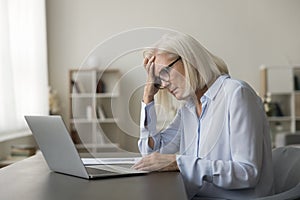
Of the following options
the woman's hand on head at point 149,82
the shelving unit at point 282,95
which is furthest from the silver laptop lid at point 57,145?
the shelving unit at point 282,95

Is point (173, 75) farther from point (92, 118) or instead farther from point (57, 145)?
point (57, 145)

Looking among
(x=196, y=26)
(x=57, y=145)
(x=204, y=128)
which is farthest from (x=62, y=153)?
(x=196, y=26)

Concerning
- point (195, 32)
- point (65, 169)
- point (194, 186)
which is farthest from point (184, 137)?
point (195, 32)

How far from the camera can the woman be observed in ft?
5.08

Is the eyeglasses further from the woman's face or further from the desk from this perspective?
the desk

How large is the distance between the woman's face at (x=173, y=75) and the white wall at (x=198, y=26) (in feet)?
16.5

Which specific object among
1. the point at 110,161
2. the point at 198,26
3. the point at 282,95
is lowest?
the point at 282,95

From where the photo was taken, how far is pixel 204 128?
1.73m

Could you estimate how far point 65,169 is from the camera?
5.11 ft

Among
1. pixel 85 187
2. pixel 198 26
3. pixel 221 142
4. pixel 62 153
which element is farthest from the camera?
pixel 198 26

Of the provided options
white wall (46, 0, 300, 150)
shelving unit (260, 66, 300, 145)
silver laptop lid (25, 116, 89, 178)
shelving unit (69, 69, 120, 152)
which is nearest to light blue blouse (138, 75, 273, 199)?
shelving unit (69, 69, 120, 152)

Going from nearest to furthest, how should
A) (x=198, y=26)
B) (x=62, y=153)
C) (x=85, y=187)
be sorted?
(x=85, y=187) < (x=62, y=153) < (x=198, y=26)

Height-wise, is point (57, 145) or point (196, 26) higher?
point (196, 26)

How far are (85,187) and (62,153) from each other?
25 cm
